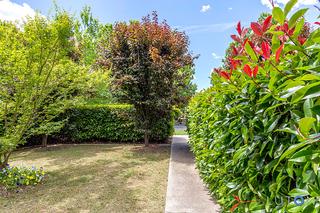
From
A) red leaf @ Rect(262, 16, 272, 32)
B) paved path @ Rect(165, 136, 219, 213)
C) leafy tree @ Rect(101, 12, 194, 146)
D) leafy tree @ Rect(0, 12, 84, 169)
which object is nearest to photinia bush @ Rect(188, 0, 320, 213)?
red leaf @ Rect(262, 16, 272, 32)

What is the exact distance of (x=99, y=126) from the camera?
11.0 metres

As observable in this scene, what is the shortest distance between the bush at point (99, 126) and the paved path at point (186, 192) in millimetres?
4362

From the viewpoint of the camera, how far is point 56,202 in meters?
4.30

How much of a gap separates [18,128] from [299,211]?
19.8 feet

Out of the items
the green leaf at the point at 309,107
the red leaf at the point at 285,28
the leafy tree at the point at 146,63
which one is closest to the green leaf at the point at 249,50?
the red leaf at the point at 285,28

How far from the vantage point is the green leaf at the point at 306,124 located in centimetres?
89

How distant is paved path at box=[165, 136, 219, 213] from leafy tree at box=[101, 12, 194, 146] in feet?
9.79

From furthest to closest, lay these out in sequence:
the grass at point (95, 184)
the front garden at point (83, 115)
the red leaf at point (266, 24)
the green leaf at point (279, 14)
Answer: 1. the front garden at point (83, 115)
2. the grass at point (95, 184)
3. the red leaf at point (266, 24)
4. the green leaf at point (279, 14)

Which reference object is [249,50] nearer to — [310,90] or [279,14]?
[279,14]

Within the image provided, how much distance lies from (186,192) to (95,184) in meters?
2.07

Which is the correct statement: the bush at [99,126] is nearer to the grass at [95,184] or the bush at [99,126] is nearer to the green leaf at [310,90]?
the grass at [95,184]

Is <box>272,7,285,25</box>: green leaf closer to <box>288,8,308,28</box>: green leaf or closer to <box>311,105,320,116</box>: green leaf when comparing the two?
<box>288,8,308,28</box>: green leaf

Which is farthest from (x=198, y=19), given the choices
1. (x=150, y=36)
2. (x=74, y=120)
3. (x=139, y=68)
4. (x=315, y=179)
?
(x=315, y=179)

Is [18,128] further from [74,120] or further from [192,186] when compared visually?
[74,120]
